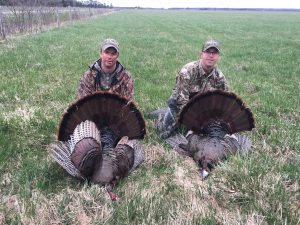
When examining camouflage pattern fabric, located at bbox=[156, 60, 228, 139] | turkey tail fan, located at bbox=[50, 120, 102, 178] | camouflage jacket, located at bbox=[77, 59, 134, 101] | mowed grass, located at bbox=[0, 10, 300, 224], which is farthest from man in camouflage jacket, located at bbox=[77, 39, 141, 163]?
turkey tail fan, located at bbox=[50, 120, 102, 178]

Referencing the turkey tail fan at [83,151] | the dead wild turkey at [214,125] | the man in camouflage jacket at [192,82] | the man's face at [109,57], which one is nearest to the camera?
the turkey tail fan at [83,151]

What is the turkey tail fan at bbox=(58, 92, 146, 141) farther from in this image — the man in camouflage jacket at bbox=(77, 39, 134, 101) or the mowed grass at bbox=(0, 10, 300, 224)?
the man in camouflage jacket at bbox=(77, 39, 134, 101)

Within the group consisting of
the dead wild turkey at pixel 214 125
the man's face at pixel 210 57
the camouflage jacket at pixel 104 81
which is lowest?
the dead wild turkey at pixel 214 125

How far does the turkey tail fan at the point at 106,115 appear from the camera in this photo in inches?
173

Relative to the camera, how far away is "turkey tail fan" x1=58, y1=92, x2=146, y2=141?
439 cm

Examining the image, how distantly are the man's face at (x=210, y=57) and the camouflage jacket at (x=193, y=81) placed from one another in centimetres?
16

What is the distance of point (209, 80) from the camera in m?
6.20

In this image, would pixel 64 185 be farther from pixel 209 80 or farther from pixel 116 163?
pixel 209 80

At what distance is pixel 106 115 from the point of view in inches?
181

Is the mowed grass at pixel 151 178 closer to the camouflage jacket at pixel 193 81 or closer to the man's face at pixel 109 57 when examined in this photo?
the camouflage jacket at pixel 193 81

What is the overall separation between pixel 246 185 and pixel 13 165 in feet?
8.21

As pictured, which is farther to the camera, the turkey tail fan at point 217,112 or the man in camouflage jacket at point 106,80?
the man in camouflage jacket at point 106,80

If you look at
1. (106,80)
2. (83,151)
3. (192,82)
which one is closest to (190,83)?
(192,82)

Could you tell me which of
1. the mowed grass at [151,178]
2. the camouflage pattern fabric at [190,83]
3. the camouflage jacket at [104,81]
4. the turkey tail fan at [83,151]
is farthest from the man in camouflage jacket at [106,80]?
the turkey tail fan at [83,151]
